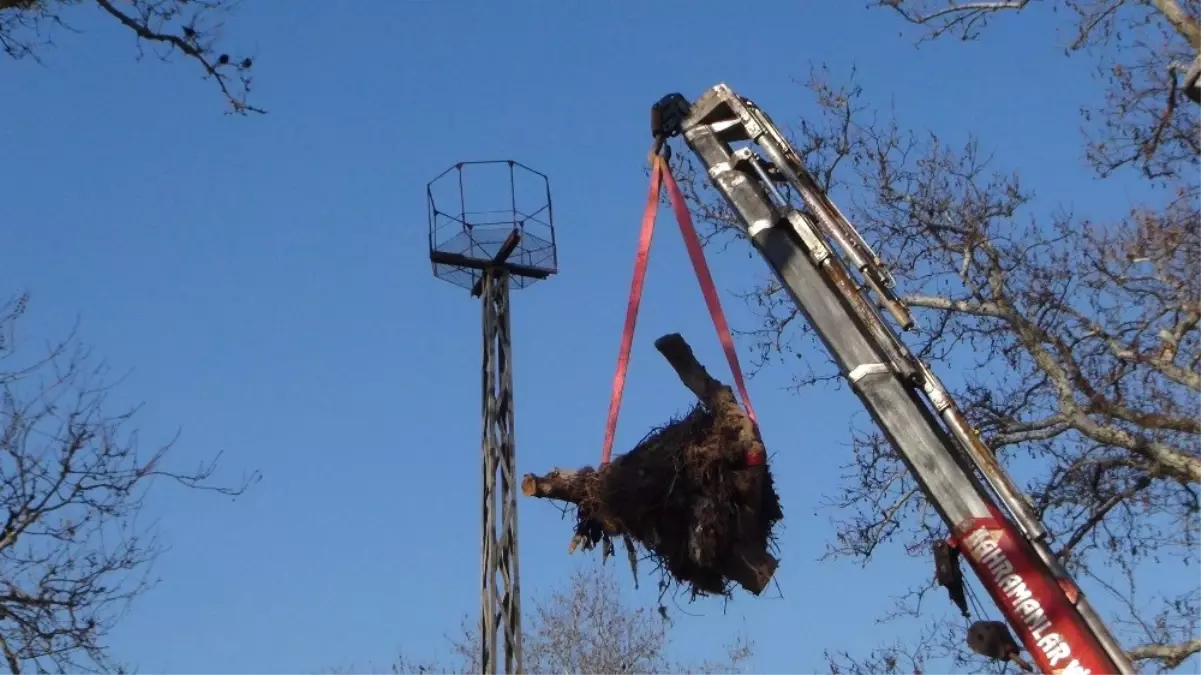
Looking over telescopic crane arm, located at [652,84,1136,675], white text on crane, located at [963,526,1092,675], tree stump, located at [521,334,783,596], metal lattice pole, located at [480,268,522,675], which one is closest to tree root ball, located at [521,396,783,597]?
tree stump, located at [521,334,783,596]

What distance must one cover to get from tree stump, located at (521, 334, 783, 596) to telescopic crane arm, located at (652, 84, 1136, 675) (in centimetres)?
78

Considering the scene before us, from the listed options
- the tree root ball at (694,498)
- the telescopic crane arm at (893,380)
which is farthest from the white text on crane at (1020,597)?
the tree root ball at (694,498)

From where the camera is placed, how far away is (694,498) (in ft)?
24.8

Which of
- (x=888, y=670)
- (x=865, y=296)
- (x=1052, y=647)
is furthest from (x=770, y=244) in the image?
(x=888, y=670)

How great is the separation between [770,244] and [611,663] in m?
17.7

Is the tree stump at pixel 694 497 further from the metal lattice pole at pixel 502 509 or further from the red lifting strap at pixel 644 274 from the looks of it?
the metal lattice pole at pixel 502 509

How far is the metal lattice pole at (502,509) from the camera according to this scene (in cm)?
1252

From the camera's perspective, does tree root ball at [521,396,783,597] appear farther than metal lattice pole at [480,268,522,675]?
No

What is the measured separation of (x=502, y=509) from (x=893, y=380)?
20.6 ft

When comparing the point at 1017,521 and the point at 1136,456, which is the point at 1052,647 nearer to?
the point at 1017,521

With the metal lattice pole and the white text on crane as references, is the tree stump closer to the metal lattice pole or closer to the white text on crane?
the white text on crane

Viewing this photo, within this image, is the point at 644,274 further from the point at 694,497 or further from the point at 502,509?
the point at 502,509

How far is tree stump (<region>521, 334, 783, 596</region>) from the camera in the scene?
7.55 m

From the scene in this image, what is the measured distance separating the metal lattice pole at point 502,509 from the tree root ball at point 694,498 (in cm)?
481
